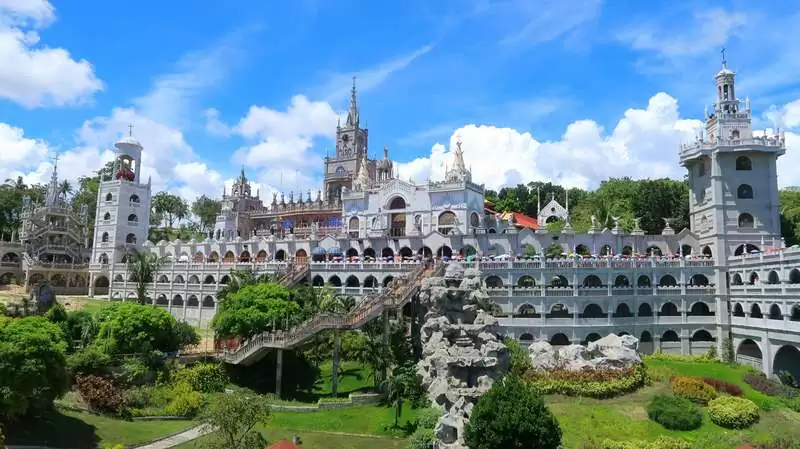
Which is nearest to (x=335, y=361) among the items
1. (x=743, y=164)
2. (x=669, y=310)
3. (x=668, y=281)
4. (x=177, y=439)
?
(x=177, y=439)

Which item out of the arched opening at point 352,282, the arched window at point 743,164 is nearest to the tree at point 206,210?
the arched opening at point 352,282

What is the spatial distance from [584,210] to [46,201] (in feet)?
258

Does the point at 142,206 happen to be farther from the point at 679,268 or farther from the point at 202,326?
the point at 679,268

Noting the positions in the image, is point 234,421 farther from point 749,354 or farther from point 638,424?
point 749,354

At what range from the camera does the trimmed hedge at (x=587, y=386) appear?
3819cm

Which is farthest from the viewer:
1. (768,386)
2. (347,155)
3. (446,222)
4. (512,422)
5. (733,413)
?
(347,155)

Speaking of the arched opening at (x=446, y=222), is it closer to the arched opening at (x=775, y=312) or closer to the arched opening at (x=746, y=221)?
the arched opening at (x=746, y=221)

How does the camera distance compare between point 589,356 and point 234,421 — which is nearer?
point 234,421

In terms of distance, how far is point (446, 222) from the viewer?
64.0 metres

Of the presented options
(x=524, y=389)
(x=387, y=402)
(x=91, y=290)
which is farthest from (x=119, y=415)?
(x=91, y=290)

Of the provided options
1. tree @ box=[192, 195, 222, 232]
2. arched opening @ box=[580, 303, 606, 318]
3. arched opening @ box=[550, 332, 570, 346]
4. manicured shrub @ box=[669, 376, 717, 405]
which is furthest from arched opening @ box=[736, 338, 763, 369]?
tree @ box=[192, 195, 222, 232]

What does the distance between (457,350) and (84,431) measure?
21.9m

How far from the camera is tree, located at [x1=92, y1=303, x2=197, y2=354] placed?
40.3 m

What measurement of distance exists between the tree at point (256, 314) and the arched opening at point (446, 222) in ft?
74.5
